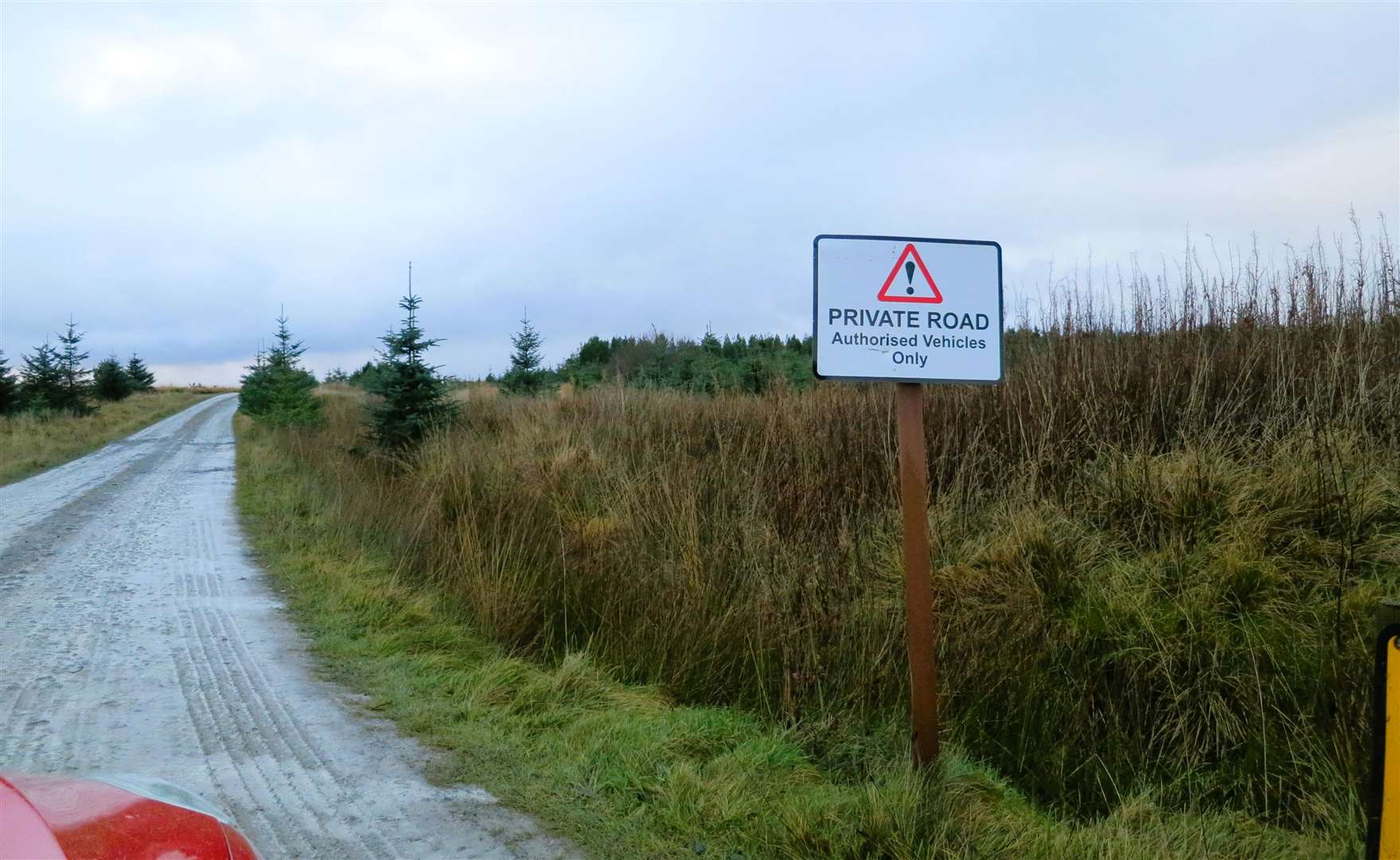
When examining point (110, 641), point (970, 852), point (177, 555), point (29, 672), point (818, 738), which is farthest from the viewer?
point (177, 555)

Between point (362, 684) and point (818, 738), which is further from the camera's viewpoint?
point (362, 684)

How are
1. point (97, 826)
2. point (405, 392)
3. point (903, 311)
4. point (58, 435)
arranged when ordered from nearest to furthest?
point (97, 826), point (903, 311), point (405, 392), point (58, 435)

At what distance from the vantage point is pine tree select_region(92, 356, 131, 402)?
49.7 metres

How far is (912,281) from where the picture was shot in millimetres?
3916

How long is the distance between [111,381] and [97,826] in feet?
190

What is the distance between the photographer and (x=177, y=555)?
30.2ft

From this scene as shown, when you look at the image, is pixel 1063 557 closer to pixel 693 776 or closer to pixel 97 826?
pixel 693 776

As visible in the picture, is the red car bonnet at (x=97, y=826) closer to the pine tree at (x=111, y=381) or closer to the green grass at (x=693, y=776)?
the green grass at (x=693, y=776)

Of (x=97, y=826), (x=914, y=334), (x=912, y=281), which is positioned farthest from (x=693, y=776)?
(x=97, y=826)

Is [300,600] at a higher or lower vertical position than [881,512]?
lower

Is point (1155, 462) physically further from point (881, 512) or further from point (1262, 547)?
point (881, 512)

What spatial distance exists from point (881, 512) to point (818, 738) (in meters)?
3.02

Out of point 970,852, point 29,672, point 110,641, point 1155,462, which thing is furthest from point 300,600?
point 1155,462

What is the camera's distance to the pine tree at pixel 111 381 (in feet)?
163
